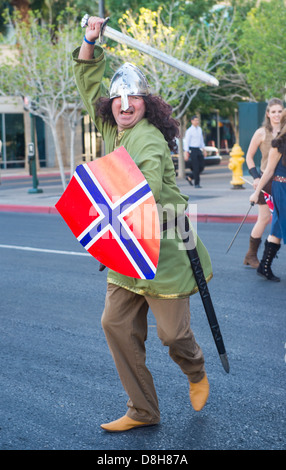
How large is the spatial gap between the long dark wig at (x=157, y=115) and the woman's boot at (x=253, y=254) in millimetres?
4525

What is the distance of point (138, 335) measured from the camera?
3.56m

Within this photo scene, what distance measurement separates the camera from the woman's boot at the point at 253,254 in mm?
8133

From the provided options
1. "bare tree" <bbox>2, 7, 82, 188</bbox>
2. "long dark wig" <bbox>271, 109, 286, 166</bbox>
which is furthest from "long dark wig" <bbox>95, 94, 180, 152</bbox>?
"bare tree" <bbox>2, 7, 82, 188</bbox>

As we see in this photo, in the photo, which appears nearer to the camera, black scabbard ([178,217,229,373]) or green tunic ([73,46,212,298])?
green tunic ([73,46,212,298])

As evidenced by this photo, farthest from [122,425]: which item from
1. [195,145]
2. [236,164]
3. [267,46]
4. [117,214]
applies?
[267,46]

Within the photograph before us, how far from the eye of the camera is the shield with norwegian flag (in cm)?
321

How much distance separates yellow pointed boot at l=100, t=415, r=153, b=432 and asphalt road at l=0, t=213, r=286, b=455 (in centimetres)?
4

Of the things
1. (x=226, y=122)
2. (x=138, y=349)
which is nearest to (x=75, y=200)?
(x=138, y=349)

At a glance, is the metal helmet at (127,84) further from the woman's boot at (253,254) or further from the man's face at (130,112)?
the woman's boot at (253,254)

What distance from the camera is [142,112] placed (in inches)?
140

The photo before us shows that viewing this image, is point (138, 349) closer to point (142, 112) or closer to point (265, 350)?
point (142, 112)

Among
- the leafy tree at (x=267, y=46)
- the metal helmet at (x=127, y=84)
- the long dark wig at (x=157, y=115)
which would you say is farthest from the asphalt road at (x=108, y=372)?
the leafy tree at (x=267, y=46)

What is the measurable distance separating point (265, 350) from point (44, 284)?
3183 mm

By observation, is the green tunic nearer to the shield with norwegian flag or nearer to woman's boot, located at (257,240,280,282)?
the shield with norwegian flag
